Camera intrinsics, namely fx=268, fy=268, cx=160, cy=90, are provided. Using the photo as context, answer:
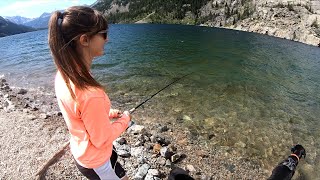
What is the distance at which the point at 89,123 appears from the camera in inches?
106

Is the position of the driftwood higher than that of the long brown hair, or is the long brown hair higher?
the long brown hair

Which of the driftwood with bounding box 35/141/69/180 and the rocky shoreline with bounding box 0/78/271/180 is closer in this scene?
the driftwood with bounding box 35/141/69/180

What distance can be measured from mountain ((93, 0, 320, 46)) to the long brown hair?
47.3 metres

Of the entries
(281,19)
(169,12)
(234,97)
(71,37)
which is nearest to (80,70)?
(71,37)

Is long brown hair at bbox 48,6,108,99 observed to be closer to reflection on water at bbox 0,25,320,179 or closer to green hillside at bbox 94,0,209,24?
reflection on water at bbox 0,25,320,179

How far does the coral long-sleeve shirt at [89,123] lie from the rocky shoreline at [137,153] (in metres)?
4.13

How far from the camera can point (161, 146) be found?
8859 millimetres

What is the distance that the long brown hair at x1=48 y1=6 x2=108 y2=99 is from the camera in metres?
2.60

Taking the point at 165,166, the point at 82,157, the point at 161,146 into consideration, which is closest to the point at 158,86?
the point at 161,146

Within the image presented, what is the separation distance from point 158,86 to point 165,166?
924 cm

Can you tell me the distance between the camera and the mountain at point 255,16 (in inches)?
2136

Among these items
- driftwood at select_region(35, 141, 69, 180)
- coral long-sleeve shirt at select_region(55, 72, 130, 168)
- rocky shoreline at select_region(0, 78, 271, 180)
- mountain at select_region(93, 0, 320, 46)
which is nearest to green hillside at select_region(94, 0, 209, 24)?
mountain at select_region(93, 0, 320, 46)

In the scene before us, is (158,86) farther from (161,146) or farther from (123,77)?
(161,146)

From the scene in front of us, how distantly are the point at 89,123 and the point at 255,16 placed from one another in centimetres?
8299
